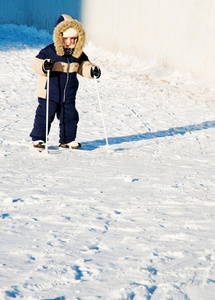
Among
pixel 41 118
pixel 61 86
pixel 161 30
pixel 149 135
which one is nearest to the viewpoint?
pixel 61 86

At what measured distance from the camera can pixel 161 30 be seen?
11836 mm

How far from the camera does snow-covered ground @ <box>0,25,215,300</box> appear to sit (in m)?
2.53

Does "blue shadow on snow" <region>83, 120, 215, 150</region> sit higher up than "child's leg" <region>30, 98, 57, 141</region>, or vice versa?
"child's leg" <region>30, 98, 57, 141</region>

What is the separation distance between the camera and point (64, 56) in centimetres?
510

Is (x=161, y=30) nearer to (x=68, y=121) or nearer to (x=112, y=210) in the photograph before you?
(x=68, y=121)

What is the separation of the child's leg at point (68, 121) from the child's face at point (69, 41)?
604 millimetres

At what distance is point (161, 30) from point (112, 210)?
9009 mm

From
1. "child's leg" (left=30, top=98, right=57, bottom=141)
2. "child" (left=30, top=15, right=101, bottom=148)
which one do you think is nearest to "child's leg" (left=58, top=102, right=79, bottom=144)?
"child" (left=30, top=15, right=101, bottom=148)

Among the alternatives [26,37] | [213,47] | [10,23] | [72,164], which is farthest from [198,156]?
[10,23]

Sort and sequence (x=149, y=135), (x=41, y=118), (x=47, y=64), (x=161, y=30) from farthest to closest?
(x=161, y=30)
(x=149, y=135)
(x=41, y=118)
(x=47, y=64)

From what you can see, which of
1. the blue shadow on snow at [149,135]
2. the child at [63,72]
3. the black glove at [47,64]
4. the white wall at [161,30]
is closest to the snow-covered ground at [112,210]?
the blue shadow on snow at [149,135]

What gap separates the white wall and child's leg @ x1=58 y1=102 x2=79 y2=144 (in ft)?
18.4

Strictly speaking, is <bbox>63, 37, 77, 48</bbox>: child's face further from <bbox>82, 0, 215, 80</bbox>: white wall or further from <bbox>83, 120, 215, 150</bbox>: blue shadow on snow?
<bbox>82, 0, 215, 80</bbox>: white wall

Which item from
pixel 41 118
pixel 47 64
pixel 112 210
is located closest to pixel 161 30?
pixel 41 118
